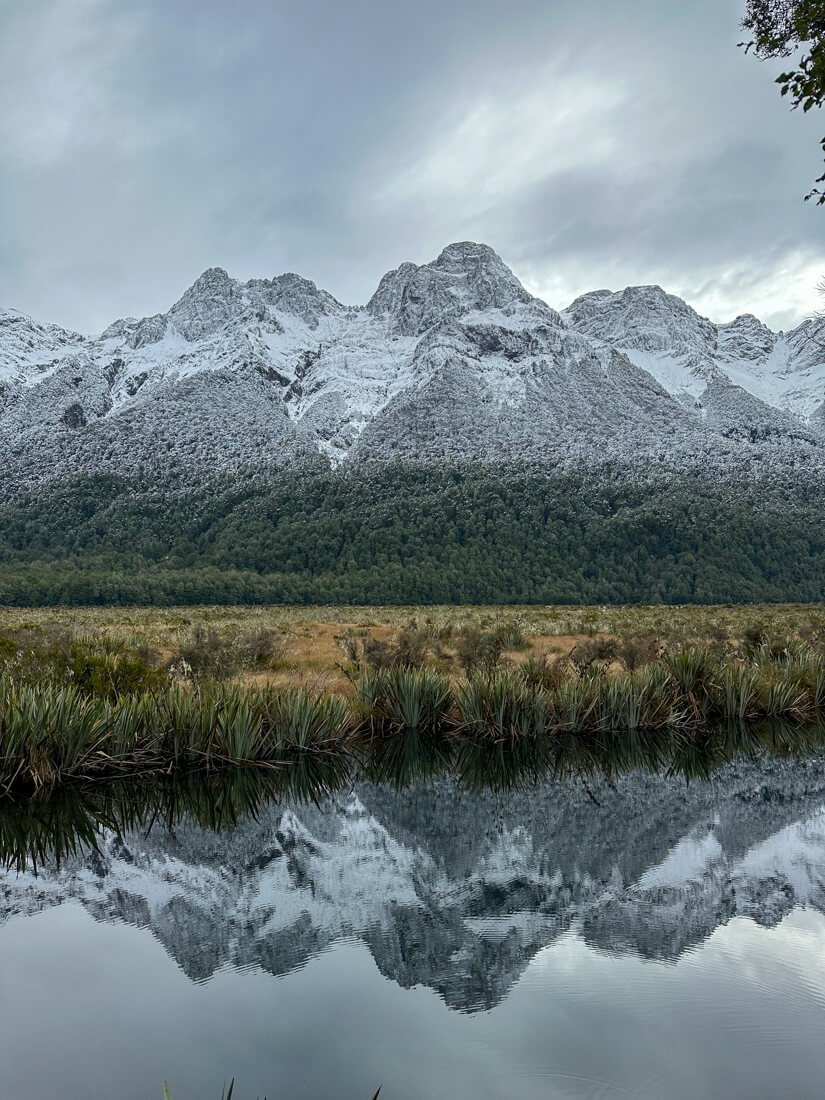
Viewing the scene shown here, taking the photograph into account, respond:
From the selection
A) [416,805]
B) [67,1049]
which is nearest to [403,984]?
[67,1049]

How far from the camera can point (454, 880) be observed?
6398 millimetres

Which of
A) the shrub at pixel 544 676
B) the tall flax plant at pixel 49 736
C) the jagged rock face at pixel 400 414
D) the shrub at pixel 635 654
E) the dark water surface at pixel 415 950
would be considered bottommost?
the shrub at pixel 635 654

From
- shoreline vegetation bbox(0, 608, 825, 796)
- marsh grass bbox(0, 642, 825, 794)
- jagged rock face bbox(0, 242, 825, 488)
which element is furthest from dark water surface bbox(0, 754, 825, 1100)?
jagged rock face bbox(0, 242, 825, 488)

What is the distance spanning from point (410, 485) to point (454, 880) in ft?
411

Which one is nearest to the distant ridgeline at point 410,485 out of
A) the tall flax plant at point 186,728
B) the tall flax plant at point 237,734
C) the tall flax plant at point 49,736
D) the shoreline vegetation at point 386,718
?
the shoreline vegetation at point 386,718

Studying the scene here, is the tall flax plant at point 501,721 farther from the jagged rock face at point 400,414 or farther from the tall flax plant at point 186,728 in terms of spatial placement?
the jagged rock face at point 400,414

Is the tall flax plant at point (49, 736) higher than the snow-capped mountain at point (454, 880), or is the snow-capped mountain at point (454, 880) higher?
the tall flax plant at point (49, 736)

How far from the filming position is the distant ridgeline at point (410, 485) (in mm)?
98938

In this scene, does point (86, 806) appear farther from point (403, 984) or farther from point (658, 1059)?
point (658, 1059)

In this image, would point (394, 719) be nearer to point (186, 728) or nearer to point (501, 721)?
point (501, 721)

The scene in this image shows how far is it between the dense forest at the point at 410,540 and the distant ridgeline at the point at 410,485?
1.28 ft

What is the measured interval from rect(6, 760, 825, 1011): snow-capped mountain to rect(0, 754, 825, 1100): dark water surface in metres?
0.03

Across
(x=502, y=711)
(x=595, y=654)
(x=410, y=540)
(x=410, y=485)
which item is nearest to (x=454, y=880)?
(x=502, y=711)

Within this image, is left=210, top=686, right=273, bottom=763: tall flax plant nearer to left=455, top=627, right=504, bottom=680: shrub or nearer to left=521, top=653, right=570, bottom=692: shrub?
left=521, top=653, right=570, bottom=692: shrub
